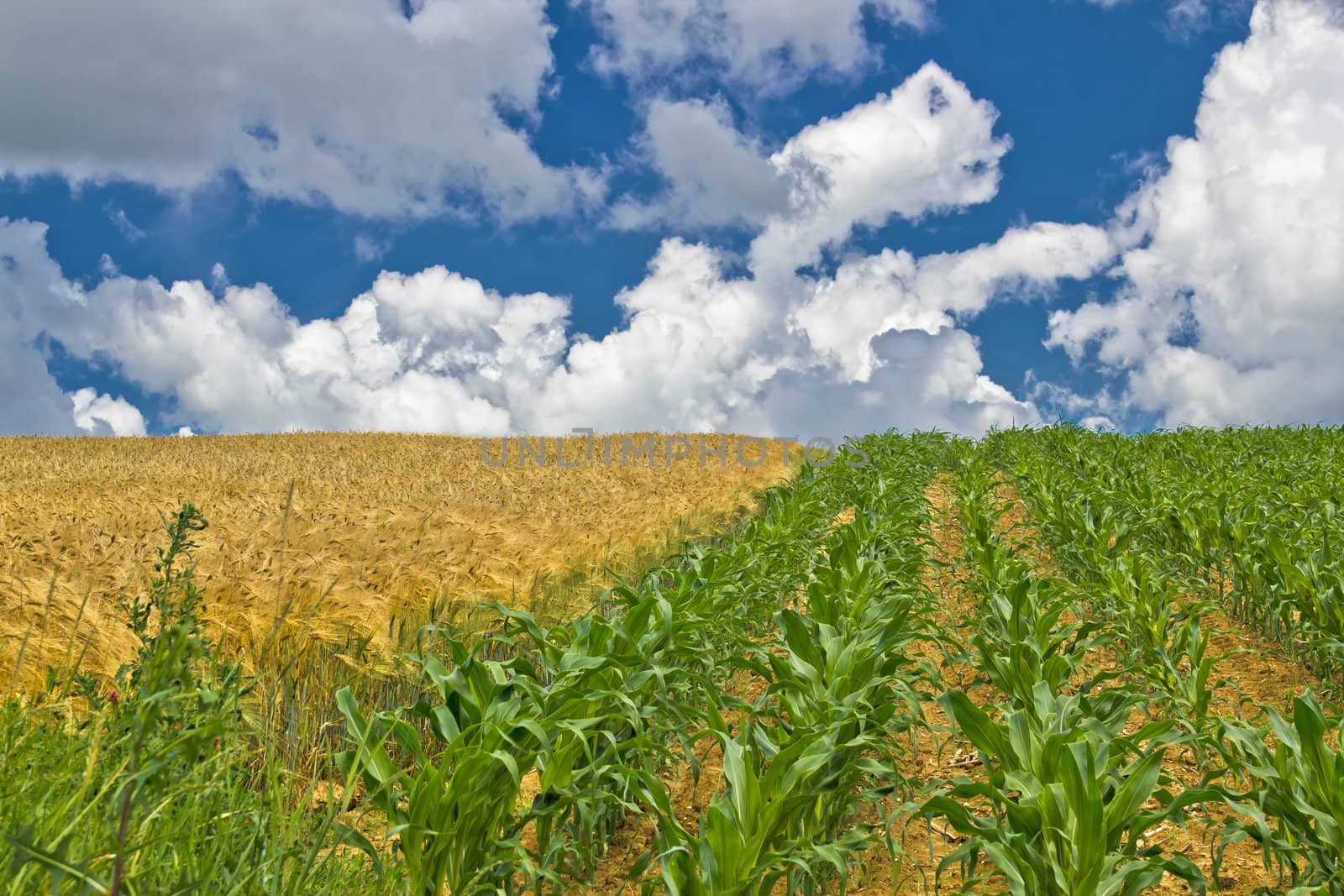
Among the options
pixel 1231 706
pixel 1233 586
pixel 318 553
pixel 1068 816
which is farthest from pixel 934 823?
pixel 1233 586

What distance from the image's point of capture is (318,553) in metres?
5.95

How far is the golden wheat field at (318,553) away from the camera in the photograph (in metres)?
4.38

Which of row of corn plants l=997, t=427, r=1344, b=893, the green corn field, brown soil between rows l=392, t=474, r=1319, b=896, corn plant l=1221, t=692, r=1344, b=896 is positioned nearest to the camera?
the green corn field

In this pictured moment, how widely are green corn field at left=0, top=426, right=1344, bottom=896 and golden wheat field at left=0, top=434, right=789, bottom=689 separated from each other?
0.26m

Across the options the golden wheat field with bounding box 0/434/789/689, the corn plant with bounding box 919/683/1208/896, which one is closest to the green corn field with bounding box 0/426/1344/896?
the corn plant with bounding box 919/683/1208/896

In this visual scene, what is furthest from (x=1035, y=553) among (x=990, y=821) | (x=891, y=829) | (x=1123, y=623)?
(x=990, y=821)

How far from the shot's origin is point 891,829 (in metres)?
3.87

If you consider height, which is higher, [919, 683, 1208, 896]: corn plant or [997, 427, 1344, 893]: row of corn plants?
[997, 427, 1344, 893]: row of corn plants

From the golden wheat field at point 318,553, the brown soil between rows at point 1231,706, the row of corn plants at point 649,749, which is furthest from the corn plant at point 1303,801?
the golden wheat field at point 318,553

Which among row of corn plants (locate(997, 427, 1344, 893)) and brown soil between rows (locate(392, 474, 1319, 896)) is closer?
row of corn plants (locate(997, 427, 1344, 893))

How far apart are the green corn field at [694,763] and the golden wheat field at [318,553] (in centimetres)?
26

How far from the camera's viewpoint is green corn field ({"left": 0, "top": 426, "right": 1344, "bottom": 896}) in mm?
2314

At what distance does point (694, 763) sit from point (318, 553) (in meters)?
3.70

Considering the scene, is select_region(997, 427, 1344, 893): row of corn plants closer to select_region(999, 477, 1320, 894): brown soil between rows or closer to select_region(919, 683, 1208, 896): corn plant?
select_region(999, 477, 1320, 894): brown soil between rows
